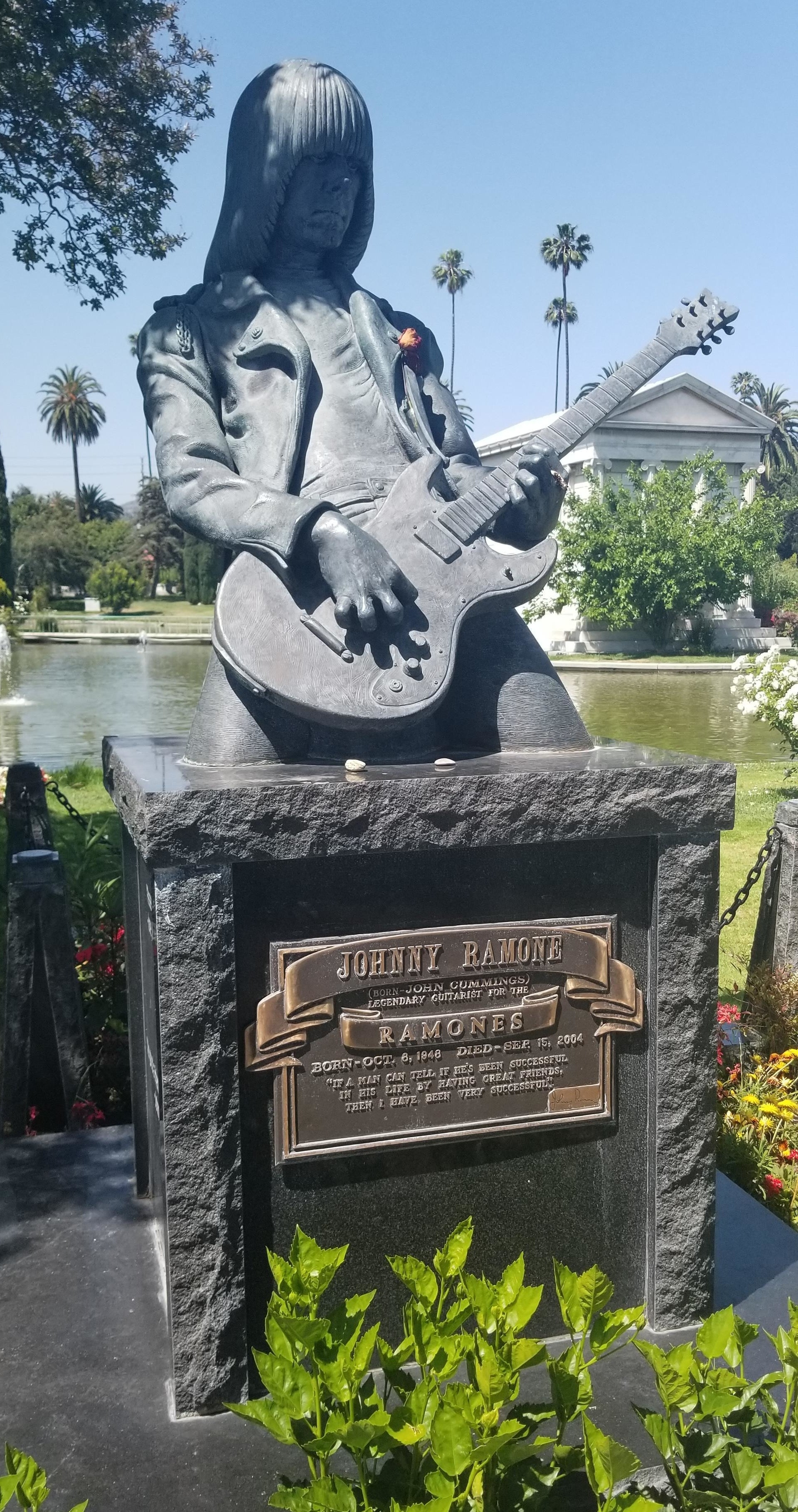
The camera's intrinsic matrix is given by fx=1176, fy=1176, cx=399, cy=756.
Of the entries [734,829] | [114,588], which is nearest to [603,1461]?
[734,829]

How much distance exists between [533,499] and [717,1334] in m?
2.02

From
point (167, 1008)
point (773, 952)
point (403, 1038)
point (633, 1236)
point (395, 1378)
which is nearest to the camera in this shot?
point (395, 1378)

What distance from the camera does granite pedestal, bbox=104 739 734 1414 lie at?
2.48m

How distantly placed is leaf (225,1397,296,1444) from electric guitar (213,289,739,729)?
1.50 m

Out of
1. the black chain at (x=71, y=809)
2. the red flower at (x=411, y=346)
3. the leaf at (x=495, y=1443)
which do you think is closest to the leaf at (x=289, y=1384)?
the leaf at (x=495, y=1443)

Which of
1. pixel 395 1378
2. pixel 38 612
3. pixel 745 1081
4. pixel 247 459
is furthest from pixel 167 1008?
pixel 38 612

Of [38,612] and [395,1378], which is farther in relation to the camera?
[38,612]

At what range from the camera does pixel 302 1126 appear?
2.61 m

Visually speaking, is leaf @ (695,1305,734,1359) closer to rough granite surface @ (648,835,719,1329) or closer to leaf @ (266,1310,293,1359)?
leaf @ (266,1310,293,1359)

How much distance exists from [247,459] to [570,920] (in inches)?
58.3

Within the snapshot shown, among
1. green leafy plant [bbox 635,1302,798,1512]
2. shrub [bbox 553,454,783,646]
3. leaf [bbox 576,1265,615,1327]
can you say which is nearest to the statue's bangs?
leaf [bbox 576,1265,615,1327]

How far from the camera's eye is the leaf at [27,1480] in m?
1.57

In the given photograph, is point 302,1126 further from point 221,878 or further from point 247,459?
point 247,459

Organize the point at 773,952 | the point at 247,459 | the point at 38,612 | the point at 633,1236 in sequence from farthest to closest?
the point at 38,612 < the point at 773,952 < the point at 247,459 < the point at 633,1236
